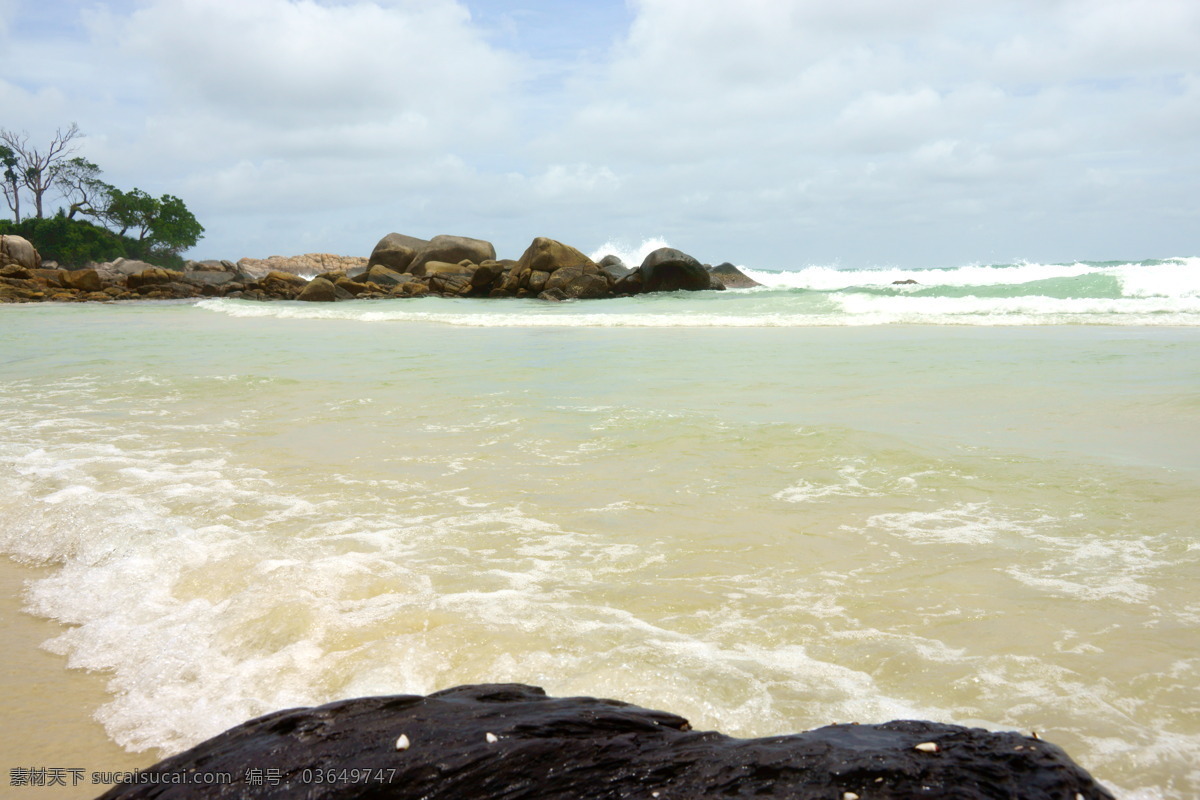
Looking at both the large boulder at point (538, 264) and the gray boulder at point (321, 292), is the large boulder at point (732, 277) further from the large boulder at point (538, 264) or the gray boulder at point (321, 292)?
the gray boulder at point (321, 292)

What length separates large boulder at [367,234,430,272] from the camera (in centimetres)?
3462

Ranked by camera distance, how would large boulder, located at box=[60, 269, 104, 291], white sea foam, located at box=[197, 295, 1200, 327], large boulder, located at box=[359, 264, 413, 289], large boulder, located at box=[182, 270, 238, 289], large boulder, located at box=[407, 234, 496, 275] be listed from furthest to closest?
large boulder, located at box=[407, 234, 496, 275], large boulder, located at box=[182, 270, 238, 289], large boulder, located at box=[359, 264, 413, 289], large boulder, located at box=[60, 269, 104, 291], white sea foam, located at box=[197, 295, 1200, 327]

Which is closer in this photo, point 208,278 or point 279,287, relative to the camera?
point 279,287

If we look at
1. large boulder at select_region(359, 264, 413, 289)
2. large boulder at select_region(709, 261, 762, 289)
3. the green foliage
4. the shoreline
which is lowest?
the shoreline

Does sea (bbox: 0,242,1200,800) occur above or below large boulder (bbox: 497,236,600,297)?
below

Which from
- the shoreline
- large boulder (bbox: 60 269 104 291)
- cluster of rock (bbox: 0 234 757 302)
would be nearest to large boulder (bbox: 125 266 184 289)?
cluster of rock (bbox: 0 234 757 302)

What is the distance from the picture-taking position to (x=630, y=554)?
3.07 m

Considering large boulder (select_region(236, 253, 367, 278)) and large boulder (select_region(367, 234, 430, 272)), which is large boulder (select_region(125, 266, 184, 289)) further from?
large boulder (select_region(236, 253, 367, 278))

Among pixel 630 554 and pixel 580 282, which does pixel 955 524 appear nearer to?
pixel 630 554

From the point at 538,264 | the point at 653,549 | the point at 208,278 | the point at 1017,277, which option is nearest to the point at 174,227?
the point at 208,278

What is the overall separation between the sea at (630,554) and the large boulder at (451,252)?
27.1 m

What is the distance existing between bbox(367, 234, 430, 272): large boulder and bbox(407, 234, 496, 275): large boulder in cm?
46

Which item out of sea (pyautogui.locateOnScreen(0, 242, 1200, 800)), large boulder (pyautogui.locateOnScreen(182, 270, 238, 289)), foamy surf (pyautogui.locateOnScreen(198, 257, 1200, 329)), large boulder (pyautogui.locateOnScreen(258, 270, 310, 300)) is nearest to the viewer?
Result: sea (pyautogui.locateOnScreen(0, 242, 1200, 800))

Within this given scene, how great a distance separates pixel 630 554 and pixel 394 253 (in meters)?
33.4
